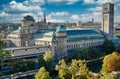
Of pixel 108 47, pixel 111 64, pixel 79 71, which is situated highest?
pixel 79 71

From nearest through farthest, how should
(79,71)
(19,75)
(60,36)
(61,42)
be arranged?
(79,71)
(19,75)
(60,36)
(61,42)

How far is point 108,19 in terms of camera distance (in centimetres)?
7131

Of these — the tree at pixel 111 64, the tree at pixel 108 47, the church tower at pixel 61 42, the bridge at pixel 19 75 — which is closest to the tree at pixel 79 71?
the tree at pixel 111 64

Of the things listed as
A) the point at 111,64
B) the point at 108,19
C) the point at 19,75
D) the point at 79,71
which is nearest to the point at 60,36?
the point at 19,75

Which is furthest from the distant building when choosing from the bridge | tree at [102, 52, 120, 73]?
tree at [102, 52, 120, 73]

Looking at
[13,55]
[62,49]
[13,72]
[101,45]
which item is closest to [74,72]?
[13,72]

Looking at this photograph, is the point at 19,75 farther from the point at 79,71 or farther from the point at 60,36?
the point at 60,36

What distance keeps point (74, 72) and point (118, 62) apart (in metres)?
10.4

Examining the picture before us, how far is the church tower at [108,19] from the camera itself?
71312mm

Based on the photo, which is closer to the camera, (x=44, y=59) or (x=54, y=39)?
(x=44, y=59)

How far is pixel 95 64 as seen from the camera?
50.6 m

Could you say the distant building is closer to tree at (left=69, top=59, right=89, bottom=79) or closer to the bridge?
the bridge

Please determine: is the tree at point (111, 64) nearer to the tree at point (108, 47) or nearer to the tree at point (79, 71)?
the tree at point (79, 71)

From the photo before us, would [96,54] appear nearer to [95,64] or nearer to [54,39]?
[95,64]
